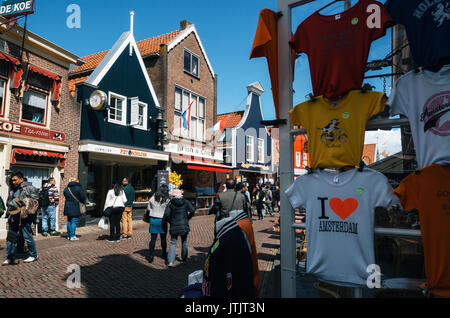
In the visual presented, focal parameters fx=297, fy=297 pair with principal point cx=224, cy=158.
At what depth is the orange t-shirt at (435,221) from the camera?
6.77ft

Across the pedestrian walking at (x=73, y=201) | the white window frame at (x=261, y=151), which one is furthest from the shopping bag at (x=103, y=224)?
the white window frame at (x=261, y=151)

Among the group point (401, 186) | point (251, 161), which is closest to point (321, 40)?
point (401, 186)

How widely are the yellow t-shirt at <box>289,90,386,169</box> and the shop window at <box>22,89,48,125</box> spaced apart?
10420 millimetres

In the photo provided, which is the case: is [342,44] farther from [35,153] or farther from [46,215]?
[35,153]

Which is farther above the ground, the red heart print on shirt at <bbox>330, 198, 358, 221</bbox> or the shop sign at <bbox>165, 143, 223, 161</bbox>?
the shop sign at <bbox>165, 143, 223, 161</bbox>

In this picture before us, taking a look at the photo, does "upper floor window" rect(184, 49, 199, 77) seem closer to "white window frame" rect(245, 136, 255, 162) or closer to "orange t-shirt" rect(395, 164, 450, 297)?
"white window frame" rect(245, 136, 255, 162)

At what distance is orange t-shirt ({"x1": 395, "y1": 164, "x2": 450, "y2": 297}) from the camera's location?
6.77ft

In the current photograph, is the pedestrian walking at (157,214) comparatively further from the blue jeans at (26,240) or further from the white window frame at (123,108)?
the white window frame at (123,108)

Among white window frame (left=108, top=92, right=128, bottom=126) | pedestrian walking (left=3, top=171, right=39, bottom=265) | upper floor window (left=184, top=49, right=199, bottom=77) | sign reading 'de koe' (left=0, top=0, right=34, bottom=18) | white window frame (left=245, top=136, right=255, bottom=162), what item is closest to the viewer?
pedestrian walking (left=3, top=171, right=39, bottom=265)

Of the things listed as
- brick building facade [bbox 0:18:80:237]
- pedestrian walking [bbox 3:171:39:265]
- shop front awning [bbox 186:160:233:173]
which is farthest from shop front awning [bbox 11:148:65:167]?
shop front awning [bbox 186:160:233:173]

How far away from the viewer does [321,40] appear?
2693 millimetres

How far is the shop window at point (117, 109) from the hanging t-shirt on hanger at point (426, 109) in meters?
12.4

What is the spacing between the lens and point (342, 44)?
2580mm
